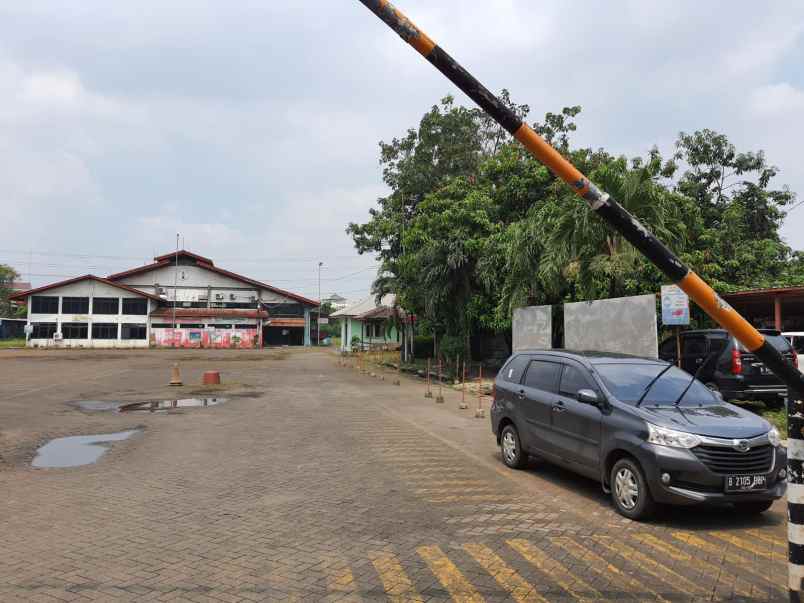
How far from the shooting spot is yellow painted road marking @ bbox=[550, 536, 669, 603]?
174 inches

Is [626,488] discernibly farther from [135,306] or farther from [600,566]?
[135,306]

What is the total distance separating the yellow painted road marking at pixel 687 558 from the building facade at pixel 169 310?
213 ft

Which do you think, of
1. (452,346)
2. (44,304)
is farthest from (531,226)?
(44,304)

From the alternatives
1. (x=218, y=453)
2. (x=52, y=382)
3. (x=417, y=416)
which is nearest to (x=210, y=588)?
(x=218, y=453)

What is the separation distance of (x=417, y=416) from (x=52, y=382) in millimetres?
15579

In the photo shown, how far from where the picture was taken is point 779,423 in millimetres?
11695

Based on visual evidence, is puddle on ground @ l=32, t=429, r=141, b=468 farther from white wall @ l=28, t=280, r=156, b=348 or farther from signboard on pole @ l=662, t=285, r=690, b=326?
white wall @ l=28, t=280, r=156, b=348

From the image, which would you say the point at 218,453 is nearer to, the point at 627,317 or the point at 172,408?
the point at 172,408

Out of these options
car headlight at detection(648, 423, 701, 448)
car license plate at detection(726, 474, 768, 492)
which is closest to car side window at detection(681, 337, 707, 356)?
car license plate at detection(726, 474, 768, 492)

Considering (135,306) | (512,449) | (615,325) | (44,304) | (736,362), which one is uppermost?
(44,304)

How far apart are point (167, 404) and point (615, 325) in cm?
1156

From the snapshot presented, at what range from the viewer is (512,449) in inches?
333

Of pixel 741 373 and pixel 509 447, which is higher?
pixel 741 373

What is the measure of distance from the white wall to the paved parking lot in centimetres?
5776
